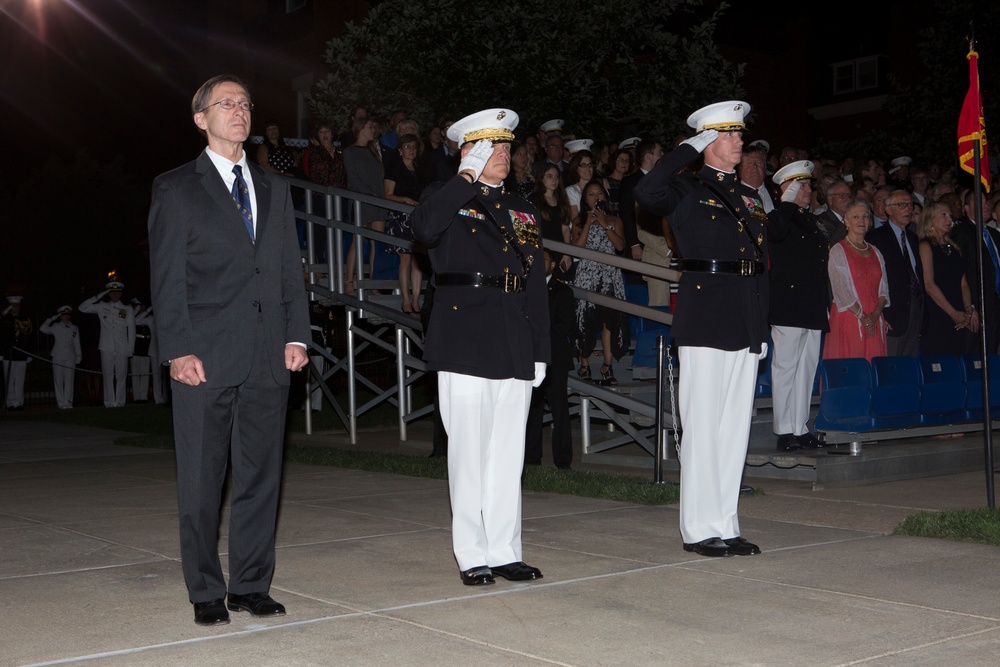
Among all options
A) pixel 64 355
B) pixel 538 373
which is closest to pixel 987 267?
pixel 538 373

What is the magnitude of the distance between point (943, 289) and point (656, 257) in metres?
2.85

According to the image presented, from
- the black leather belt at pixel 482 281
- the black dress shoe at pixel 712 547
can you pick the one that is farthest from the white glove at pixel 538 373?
the black dress shoe at pixel 712 547

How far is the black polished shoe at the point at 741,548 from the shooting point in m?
6.68

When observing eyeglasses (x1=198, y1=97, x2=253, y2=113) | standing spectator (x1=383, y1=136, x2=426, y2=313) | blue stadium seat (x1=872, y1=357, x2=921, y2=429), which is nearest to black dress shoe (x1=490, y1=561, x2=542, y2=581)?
eyeglasses (x1=198, y1=97, x2=253, y2=113)

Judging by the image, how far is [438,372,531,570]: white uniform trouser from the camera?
6.02 metres

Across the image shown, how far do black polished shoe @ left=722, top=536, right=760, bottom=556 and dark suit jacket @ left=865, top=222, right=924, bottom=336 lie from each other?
17.7ft

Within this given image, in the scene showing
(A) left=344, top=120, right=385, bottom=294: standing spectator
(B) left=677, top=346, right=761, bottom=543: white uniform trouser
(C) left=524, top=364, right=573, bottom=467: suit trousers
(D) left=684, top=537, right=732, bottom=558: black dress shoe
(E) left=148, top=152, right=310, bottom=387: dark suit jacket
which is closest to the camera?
(E) left=148, top=152, right=310, bottom=387: dark suit jacket

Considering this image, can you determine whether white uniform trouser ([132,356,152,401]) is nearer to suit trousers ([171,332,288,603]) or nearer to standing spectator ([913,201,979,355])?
standing spectator ([913,201,979,355])

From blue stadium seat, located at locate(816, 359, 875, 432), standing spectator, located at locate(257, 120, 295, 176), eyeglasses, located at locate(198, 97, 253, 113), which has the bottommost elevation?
blue stadium seat, located at locate(816, 359, 875, 432)

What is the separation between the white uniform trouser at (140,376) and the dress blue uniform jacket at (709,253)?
1591 centimetres

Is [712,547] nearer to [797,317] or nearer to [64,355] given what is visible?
[797,317]

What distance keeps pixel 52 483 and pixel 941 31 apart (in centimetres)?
2094

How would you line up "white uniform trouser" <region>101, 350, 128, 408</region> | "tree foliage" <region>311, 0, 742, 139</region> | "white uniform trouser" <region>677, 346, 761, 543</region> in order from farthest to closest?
"white uniform trouser" <region>101, 350, 128, 408</region>, "tree foliage" <region>311, 0, 742, 139</region>, "white uniform trouser" <region>677, 346, 761, 543</region>

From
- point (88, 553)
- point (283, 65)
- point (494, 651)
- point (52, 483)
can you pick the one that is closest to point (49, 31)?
point (283, 65)
